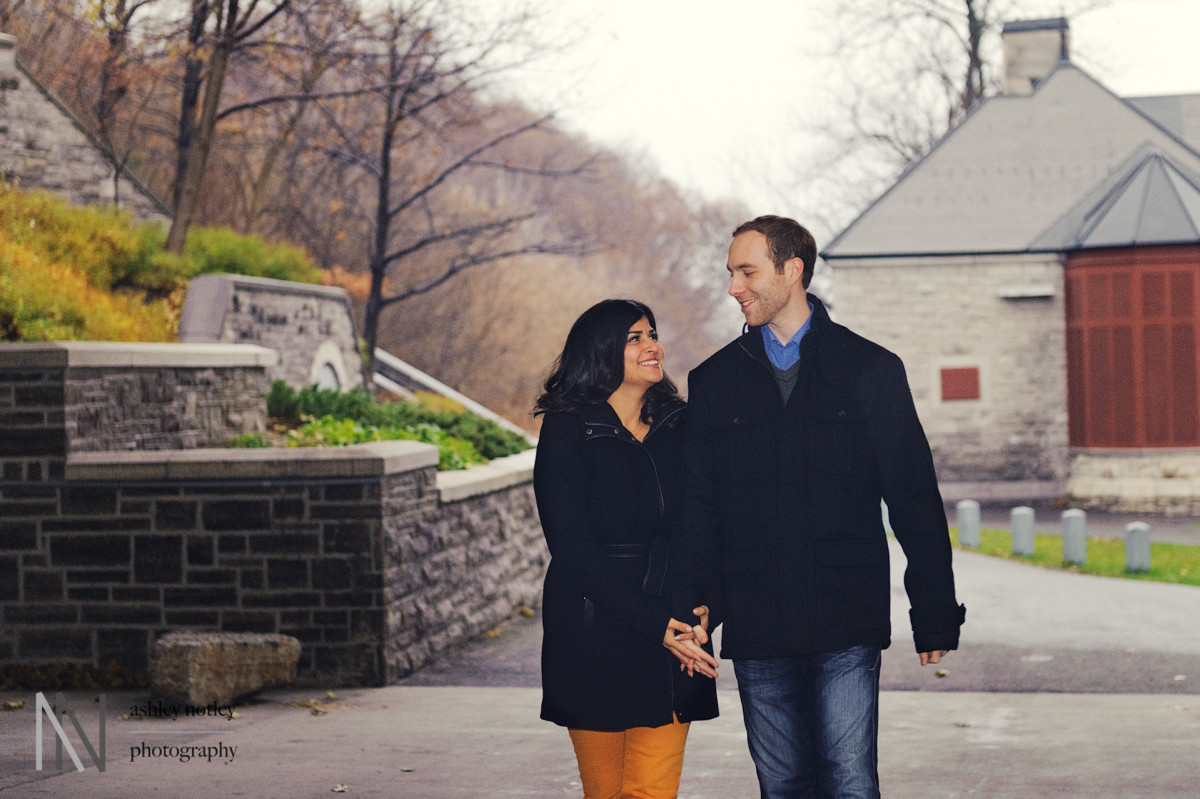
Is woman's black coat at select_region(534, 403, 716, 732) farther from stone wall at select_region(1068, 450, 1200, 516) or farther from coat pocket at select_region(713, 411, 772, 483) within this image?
stone wall at select_region(1068, 450, 1200, 516)

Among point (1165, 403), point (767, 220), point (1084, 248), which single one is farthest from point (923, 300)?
point (767, 220)

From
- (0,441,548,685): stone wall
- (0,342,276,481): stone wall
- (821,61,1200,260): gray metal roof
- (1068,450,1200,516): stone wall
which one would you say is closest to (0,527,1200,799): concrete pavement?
(0,441,548,685): stone wall

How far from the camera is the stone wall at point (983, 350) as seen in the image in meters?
23.5

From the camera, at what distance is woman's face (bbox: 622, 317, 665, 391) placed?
148 inches

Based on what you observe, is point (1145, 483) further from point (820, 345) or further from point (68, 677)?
point (820, 345)

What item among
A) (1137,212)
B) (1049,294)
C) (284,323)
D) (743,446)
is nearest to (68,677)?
(743,446)

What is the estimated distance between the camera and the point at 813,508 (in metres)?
3.53

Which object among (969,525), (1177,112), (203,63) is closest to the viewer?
(969,525)

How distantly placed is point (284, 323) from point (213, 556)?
330 inches

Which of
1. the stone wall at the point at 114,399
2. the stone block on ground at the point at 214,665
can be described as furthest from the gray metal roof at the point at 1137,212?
the stone block on ground at the point at 214,665

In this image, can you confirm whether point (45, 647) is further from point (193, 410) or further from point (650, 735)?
point (650, 735)

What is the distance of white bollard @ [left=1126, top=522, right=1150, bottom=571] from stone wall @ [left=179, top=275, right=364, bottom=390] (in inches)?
Result: 376

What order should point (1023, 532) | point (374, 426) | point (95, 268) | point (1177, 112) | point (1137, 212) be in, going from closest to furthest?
point (374, 426) < point (95, 268) < point (1023, 532) < point (1137, 212) < point (1177, 112)

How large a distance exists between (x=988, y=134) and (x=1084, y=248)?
3634 mm
